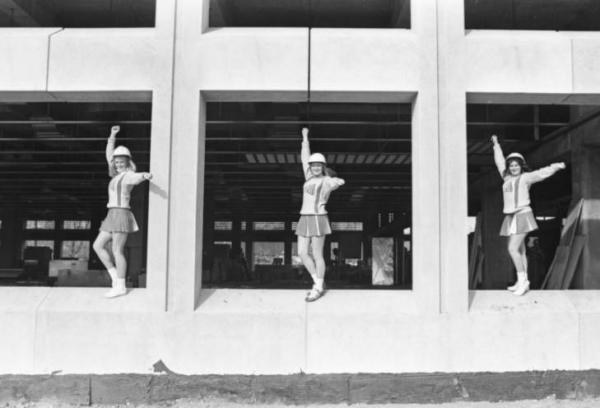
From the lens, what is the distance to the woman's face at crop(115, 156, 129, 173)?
7.43m

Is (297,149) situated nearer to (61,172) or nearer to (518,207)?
(518,207)

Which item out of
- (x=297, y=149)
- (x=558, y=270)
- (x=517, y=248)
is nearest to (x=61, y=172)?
(x=297, y=149)

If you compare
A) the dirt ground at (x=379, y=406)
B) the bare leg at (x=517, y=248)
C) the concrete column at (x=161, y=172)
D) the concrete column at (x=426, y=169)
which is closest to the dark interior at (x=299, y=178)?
the concrete column at (x=426, y=169)

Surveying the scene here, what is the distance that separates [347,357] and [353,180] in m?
12.6

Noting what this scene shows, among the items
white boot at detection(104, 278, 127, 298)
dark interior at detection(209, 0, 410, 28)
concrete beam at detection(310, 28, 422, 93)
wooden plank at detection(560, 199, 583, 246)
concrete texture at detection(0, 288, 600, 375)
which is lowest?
concrete texture at detection(0, 288, 600, 375)

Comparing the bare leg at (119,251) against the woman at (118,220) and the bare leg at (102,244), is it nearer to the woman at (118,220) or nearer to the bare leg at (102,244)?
the woman at (118,220)

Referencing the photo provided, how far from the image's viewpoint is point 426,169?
7.28m

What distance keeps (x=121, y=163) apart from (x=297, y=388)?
3.79 metres

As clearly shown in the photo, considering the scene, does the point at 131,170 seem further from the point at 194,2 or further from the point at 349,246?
the point at 349,246

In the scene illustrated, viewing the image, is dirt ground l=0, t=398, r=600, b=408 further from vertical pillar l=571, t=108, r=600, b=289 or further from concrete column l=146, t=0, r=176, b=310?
vertical pillar l=571, t=108, r=600, b=289

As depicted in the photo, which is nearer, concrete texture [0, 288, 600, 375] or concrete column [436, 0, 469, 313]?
concrete texture [0, 288, 600, 375]

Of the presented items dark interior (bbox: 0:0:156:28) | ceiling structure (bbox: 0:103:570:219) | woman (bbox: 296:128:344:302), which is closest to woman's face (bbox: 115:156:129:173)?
ceiling structure (bbox: 0:103:570:219)

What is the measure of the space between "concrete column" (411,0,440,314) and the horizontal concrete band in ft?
3.37

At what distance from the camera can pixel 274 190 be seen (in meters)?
22.0
